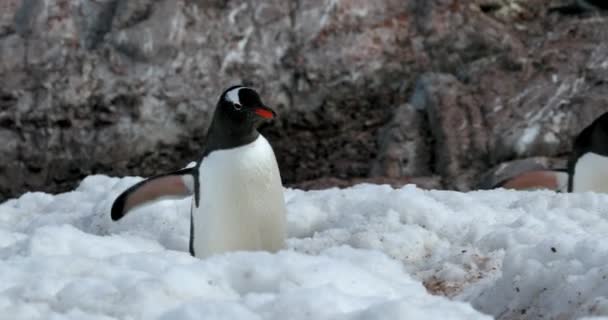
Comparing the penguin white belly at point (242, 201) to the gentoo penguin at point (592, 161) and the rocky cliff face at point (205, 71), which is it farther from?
→ the rocky cliff face at point (205, 71)

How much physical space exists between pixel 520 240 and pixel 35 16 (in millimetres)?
7846

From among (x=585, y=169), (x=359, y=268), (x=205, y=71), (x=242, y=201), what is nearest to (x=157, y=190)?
(x=242, y=201)

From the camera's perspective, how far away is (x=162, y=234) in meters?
4.52

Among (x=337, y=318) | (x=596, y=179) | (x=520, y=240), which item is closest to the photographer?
(x=337, y=318)

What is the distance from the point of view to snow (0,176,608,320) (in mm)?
2234

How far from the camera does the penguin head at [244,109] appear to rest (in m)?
3.86

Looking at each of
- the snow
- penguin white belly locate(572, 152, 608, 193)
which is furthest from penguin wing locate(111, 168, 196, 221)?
penguin white belly locate(572, 152, 608, 193)

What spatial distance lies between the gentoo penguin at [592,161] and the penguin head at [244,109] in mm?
2219

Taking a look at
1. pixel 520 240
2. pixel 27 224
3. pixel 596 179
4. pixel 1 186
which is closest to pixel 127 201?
pixel 27 224

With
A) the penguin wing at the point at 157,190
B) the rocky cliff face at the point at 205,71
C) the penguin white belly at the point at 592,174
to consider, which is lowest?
the rocky cliff face at the point at 205,71

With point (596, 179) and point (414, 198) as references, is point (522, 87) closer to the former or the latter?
point (596, 179)

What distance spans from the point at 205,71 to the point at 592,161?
5.36 m

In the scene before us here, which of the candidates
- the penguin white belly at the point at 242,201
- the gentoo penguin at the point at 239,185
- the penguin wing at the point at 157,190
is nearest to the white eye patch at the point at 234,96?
the gentoo penguin at the point at 239,185

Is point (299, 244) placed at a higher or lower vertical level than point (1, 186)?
higher
